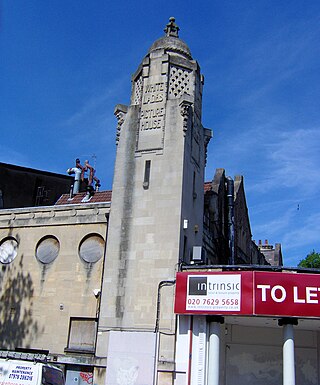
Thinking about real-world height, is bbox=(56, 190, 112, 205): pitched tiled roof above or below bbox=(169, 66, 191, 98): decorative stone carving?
below

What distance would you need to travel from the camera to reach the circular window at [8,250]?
2973cm

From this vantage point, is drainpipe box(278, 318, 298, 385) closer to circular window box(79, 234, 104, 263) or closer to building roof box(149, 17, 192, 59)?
circular window box(79, 234, 104, 263)

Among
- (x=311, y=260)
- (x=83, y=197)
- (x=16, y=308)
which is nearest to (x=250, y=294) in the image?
(x=16, y=308)

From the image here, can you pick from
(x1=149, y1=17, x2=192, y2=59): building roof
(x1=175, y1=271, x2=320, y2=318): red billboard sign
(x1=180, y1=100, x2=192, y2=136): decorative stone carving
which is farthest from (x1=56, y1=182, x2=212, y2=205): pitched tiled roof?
(x1=175, y1=271, x2=320, y2=318): red billboard sign

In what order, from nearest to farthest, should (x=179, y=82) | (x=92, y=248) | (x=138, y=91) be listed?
(x=92, y=248), (x=179, y=82), (x=138, y=91)

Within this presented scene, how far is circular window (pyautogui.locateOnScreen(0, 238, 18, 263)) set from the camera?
2973 centimetres

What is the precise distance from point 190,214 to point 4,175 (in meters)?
20.7

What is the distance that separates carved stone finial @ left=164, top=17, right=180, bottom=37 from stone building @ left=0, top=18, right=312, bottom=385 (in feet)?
0.28

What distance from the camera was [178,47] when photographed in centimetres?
2977

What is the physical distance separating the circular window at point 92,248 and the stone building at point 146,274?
0.07m

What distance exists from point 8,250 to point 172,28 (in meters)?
16.3

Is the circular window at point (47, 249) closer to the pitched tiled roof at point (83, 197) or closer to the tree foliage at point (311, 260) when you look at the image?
the pitched tiled roof at point (83, 197)

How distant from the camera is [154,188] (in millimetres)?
26219

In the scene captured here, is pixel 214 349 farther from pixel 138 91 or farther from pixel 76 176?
pixel 76 176
